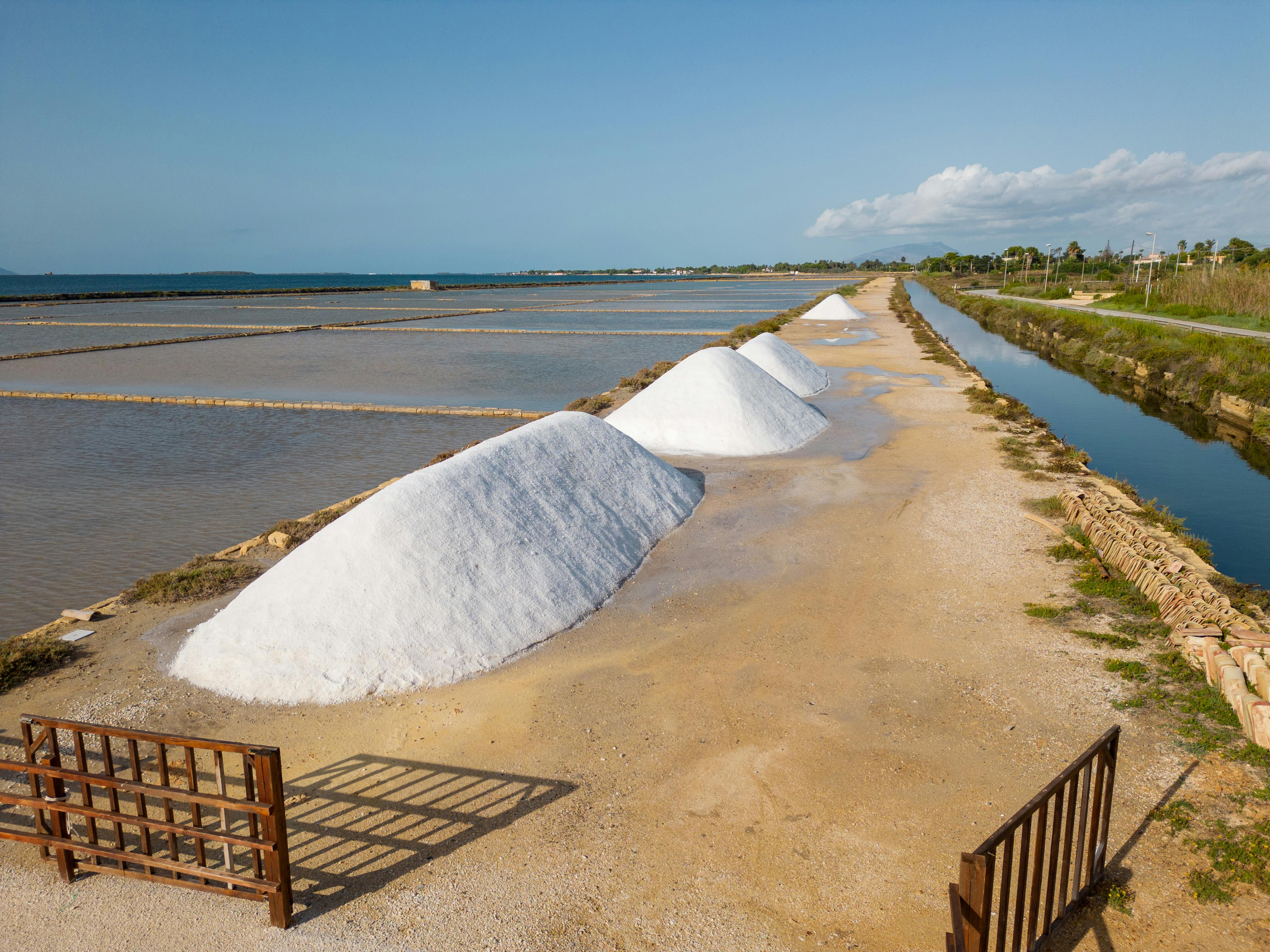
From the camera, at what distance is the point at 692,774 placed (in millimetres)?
3795

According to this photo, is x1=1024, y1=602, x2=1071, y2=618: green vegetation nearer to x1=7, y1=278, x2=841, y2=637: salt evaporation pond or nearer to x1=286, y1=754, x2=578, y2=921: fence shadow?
x1=286, y1=754, x2=578, y2=921: fence shadow

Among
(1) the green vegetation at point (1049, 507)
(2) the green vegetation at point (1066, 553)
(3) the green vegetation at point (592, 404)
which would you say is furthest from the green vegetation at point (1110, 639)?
(3) the green vegetation at point (592, 404)

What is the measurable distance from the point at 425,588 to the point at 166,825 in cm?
215

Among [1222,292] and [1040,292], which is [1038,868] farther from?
[1040,292]

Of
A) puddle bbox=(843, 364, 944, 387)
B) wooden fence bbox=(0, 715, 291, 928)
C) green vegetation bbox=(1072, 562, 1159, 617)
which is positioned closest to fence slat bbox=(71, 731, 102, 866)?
wooden fence bbox=(0, 715, 291, 928)

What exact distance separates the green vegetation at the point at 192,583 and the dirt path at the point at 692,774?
26 centimetres

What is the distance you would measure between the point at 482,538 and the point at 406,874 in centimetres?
256

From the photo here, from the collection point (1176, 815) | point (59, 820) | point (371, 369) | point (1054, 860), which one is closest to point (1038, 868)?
point (1054, 860)

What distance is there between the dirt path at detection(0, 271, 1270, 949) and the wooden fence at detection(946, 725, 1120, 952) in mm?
141

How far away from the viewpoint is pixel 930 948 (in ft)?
9.18

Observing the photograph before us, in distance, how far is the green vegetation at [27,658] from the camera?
4637mm

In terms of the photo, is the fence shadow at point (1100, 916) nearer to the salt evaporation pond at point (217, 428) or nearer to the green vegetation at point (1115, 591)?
the green vegetation at point (1115, 591)

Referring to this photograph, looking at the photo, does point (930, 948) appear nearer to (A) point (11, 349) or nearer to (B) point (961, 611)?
(B) point (961, 611)

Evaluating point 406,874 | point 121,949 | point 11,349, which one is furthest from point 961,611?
point 11,349
